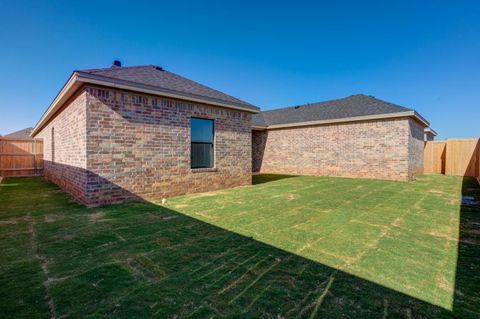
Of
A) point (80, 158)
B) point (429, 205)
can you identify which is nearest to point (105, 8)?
point (80, 158)

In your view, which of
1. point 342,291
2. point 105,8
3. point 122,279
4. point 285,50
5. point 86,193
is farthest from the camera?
point 285,50

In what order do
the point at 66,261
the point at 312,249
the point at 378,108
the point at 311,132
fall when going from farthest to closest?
1. the point at 311,132
2. the point at 378,108
3. the point at 312,249
4. the point at 66,261

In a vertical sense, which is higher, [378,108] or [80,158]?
[378,108]

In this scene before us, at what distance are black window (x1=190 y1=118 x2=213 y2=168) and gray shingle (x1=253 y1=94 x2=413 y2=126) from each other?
712 cm

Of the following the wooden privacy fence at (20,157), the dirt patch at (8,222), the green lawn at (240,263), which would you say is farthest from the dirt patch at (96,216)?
the wooden privacy fence at (20,157)

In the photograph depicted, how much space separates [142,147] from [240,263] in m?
4.52

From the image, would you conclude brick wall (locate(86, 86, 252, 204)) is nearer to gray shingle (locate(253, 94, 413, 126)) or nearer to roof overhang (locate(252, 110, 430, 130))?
roof overhang (locate(252, 110, 430, 130))

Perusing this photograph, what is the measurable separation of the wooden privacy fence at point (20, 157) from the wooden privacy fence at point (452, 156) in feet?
80.8

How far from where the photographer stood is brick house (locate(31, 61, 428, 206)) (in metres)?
5.21

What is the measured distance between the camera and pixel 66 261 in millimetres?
2523

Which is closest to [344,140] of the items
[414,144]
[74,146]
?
[414,144]

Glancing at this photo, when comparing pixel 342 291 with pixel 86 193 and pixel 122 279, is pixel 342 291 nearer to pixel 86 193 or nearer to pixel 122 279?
pixel 122 279

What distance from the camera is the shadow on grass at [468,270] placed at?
1748 millimetres

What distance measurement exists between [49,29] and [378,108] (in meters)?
14.0
